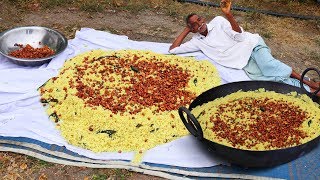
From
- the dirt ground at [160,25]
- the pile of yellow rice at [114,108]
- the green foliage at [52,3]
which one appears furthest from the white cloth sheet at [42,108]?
A: the green foliage at [52,3]

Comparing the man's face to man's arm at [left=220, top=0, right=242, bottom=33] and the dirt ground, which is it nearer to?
man's arm at [left=220, top=0, right=242, bottom=33]

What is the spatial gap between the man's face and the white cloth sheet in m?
0.36

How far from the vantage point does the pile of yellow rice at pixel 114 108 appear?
429cm

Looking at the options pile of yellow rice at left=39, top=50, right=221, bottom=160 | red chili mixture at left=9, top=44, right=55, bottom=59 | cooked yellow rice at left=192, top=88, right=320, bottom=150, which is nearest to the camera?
cooked yellow rice at left=192, top=88, right=320, bottom=150

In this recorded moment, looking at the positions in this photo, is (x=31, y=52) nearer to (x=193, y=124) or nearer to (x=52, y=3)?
(x=52, y=3)

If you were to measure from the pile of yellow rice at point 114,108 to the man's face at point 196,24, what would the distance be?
43 centimetres

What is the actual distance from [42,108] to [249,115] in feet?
7.61

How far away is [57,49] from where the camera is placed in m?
5.83

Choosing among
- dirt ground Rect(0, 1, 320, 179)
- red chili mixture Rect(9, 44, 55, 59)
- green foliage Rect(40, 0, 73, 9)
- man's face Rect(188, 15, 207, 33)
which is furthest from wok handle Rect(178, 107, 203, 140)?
green foliage Rect(40, 0, 73, 9)

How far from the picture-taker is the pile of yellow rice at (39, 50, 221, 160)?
4.29 m

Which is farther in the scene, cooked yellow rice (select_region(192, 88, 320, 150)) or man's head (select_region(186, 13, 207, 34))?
man's head (select_region(186, 13, 207, 34))

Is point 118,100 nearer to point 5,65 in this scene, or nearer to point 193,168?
point 193,168

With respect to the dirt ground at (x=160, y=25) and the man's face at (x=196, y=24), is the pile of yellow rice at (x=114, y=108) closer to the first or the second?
the man's face at (x=196, y=24)

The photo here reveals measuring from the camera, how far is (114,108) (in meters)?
4.62
